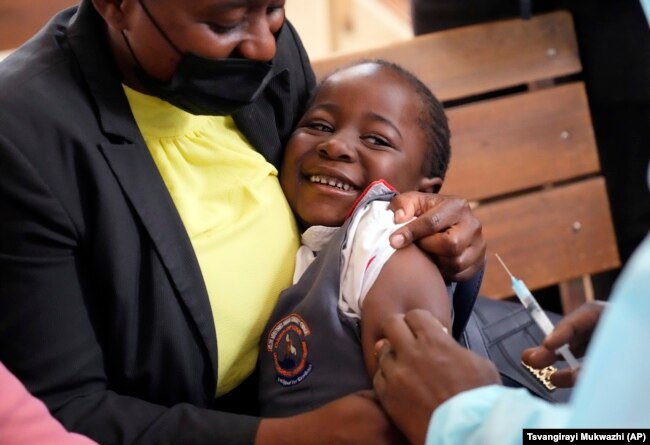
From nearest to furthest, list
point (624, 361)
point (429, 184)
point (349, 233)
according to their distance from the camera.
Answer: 1. point (624, 361)
2. point (349, 233)
3. point (429, 184)

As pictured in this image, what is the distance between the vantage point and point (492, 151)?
2.64 meters

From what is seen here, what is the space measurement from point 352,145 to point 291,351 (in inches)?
16.3

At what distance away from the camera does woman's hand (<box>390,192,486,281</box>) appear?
1.53 meters

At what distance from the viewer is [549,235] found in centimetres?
271

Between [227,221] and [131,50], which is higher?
[131,50]

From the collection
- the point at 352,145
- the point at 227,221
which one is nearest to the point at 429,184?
the point at 352,145

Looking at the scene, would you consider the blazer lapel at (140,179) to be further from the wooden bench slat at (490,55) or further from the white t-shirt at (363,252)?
the wooden bench slat at (490,55)

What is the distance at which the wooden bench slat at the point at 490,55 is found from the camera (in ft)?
8.48

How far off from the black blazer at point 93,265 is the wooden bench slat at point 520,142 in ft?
4.17

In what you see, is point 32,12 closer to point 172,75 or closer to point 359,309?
point 172,75

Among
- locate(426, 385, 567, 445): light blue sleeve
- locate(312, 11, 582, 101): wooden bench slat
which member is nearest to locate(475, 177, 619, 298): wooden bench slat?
locate(312, 11, 582, 101): wooden bench slat

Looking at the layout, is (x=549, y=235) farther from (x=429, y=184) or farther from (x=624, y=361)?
(x=624, y=361)

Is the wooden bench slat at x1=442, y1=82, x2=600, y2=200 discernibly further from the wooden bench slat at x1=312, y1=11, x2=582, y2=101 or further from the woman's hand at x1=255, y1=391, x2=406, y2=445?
the woman's hand at x1=255, y1=391, x2=406, y2=445

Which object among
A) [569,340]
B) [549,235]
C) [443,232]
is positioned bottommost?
[549,235]
